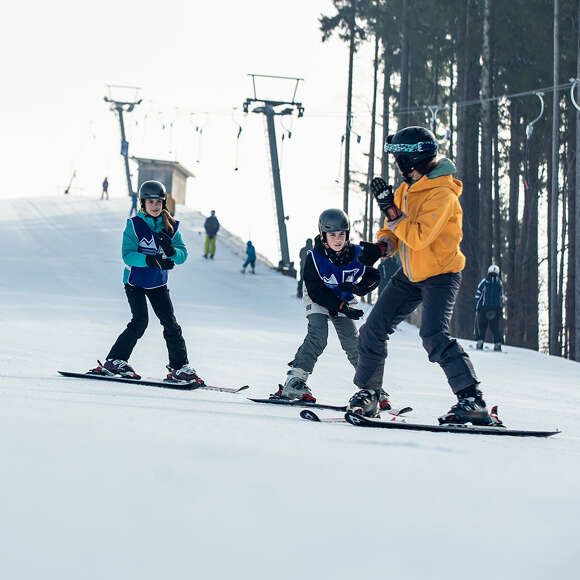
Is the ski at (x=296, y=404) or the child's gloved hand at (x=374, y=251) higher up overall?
the child's gloved hand at (x=374, y=251)

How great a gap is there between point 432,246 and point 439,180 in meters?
0.37

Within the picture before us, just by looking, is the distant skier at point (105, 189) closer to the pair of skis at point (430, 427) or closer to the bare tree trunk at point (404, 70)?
the bare tree trunk at point (404, 70)

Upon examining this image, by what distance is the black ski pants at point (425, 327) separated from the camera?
4.92 m

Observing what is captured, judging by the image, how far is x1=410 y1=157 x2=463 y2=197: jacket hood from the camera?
16.2 feet

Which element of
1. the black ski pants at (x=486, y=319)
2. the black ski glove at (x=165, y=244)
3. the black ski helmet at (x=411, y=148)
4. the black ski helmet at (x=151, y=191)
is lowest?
the black ski pants at (x=486, y=319)

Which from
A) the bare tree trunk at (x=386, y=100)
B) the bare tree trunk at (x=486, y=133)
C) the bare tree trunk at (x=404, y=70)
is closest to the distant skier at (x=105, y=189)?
the bare tree trunk at (x=386, y=100)

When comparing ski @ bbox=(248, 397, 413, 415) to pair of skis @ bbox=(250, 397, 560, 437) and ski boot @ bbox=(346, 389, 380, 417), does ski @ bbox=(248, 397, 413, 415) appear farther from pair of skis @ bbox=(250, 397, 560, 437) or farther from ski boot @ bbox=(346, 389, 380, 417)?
pair of skis @ bbox=(250, 397, 560, 437)

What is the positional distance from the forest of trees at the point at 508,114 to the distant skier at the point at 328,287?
46.9 feet

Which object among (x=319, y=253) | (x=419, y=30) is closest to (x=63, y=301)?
(x=319, y=253)

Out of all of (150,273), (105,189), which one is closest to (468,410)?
(150,273)

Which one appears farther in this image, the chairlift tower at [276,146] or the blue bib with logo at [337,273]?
the chairlift tower at [276,146]

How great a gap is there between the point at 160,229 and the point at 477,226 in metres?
22.2

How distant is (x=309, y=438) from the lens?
4180 millimetres

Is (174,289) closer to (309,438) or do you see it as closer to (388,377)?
(388,377)
